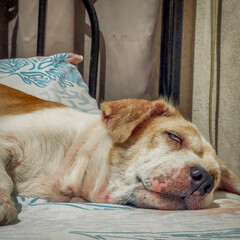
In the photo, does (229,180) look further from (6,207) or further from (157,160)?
(6,207)

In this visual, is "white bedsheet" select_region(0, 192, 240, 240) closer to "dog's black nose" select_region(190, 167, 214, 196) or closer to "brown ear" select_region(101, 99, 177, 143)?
"dog's black nose" select_region(190, 167, 214, 196)

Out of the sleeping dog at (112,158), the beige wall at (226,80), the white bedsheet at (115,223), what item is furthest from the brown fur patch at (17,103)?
the beige wall at (226,80)

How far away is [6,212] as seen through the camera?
648mm

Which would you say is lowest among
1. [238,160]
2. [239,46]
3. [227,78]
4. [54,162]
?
[238,160]

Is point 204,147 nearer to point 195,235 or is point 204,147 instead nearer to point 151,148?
point 151,148

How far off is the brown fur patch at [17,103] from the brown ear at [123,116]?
0.22m

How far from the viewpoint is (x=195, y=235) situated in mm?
616

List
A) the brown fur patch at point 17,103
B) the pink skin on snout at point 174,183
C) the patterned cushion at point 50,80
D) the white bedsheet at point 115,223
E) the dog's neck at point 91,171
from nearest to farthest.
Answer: the white bedsheet at point 115,223 → the pink skin on snout at point 174,183 → the dog's neck at point 91,171 → the brown fur patch at point 17,103 → the patterned cushion at point 50,80

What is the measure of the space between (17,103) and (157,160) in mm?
500

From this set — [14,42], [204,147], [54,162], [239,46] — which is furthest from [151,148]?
[14,42]

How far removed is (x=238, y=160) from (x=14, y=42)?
1305mm

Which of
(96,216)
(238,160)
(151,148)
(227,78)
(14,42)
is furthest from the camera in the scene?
(14,42)

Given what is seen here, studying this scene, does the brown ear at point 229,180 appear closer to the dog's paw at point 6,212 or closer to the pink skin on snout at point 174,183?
the pink skin on snout at point 174,183

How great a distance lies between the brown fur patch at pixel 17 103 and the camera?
42.9 inches
